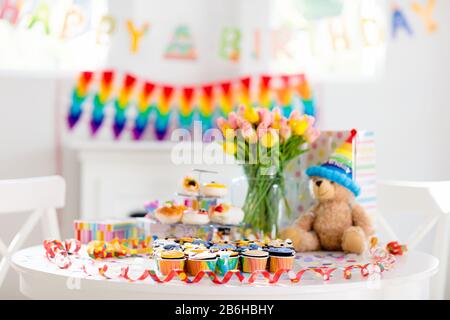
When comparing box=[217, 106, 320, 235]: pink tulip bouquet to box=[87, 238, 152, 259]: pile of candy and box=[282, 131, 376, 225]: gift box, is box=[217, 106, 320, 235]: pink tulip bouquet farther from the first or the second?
box=[87, 238, 152, 259]: pile of candy

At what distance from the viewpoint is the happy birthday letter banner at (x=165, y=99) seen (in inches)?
138

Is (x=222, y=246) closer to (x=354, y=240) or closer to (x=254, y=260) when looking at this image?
(x=254, y=260)

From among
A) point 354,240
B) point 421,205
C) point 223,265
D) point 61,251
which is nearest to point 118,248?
point 61,251

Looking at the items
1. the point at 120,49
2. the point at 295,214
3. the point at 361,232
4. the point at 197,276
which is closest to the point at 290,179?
the point at 295,214

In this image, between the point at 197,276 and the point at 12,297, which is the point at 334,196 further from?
the point at 12,297

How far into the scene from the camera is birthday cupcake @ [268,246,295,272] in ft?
5.34

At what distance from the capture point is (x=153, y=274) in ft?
5.06

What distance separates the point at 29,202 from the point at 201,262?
3.12ft

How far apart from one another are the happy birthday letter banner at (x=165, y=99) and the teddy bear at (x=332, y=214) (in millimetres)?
1699

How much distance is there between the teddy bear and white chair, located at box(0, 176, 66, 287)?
845mm

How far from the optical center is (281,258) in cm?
163

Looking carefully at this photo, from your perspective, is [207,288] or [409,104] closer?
[207,288]

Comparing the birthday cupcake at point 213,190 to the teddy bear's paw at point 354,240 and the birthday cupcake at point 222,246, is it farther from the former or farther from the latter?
the teddy bear's paw at point 354,240
